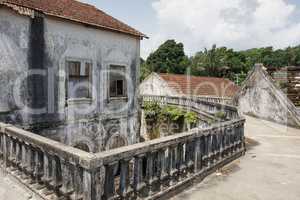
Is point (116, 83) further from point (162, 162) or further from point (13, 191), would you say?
point (162, 162)

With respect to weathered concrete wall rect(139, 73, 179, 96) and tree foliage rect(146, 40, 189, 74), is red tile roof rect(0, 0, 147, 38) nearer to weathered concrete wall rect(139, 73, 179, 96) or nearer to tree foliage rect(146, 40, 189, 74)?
weathered concrete wall rect(139, 73, 179, 96)

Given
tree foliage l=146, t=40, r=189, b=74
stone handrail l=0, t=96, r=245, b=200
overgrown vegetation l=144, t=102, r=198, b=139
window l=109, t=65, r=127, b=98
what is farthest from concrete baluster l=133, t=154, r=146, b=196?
tree foliage l=146, t=40, r=189, b=74

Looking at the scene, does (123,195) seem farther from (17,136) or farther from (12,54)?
(12,54)

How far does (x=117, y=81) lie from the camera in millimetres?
11375

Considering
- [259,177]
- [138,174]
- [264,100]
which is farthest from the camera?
[264,100]

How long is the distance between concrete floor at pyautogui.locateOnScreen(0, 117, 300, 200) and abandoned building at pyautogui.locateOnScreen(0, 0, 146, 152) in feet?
11.9

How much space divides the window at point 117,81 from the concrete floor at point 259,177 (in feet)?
18.9

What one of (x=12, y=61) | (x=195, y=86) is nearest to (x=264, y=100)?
(x=12, y=61)

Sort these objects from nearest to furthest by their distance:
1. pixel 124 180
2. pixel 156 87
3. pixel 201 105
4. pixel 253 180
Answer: pixel 124 180
pixel 253 180
pixel 201 105
pixel 156 87

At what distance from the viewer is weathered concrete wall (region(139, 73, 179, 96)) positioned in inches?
1064

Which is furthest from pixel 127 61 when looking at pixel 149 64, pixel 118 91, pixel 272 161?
pixel 149 64

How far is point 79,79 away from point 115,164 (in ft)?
22.6

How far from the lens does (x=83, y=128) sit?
995cm

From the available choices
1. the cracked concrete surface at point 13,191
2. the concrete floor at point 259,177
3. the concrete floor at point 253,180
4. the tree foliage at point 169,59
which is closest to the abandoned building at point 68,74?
the cracked concrete surface at point 13,191
